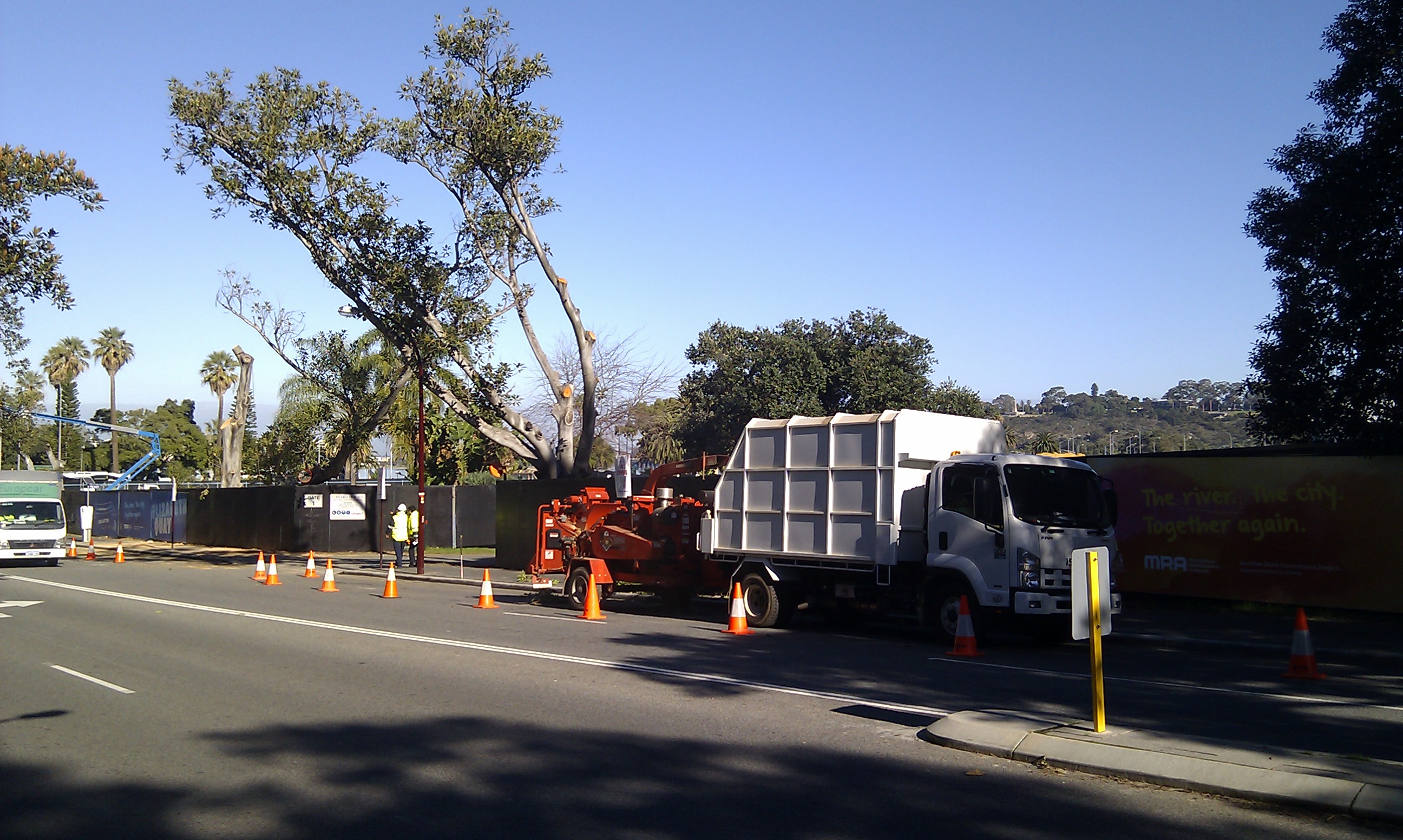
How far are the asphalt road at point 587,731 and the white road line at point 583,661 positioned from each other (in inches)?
2.5

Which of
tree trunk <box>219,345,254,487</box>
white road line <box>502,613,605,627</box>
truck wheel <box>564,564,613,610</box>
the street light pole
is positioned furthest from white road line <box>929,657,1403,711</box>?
tree trunk <box>219,345,254,487</box>

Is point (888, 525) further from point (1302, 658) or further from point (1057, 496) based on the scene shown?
point (1302, 658)

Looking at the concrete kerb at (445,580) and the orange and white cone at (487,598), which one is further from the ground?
the orange and white cone at (487,598)

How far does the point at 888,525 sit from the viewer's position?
14594 millimetres

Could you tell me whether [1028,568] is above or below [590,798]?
above

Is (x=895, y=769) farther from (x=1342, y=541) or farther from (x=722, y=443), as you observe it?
(x=722, y=443)

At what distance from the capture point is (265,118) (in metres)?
28.8

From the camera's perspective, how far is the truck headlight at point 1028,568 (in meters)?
13.3

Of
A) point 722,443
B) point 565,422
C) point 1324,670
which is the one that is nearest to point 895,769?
point 1324,670

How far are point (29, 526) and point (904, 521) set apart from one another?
2812cm

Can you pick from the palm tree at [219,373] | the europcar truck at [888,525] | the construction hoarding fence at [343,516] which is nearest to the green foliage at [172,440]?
the palm tree at [219,373]

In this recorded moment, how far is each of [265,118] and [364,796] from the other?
26.5 meters

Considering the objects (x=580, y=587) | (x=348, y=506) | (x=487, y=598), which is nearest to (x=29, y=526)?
(x=348, y=506)

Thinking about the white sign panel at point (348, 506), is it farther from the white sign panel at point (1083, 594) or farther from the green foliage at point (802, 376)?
the white sign panel at point (1083, 594)
